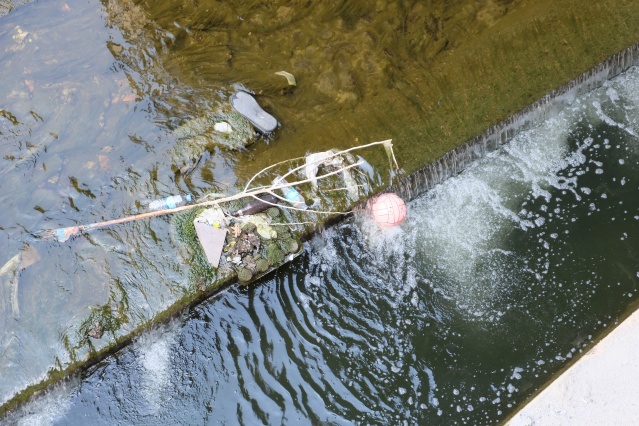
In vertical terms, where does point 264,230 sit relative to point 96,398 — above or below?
above

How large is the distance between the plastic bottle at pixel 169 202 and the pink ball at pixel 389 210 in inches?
68.1

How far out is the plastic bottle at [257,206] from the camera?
5.00 meters

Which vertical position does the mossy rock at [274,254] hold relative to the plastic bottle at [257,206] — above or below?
below

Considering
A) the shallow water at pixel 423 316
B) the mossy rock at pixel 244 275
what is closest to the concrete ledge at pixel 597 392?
the shallow water at pixel 423 316

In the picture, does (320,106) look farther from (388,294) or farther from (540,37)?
(540,37)

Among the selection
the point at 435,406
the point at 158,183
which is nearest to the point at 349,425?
the point at 435,406

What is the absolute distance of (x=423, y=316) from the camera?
16.8 feet

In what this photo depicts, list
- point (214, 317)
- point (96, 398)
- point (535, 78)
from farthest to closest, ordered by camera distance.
Result: point (535, 78) < point (214, 317) < point (96, 398)

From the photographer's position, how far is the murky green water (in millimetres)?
4762

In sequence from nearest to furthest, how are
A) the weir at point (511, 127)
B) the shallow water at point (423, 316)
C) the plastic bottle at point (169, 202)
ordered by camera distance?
the shallow water at point (423, 316) < the plastic bottle at point (169, 202) < the weir at point (511, 127)

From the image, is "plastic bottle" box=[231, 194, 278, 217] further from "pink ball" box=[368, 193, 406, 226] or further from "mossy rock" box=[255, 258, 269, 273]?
"pink ball" box=[368, 193, 406, 226]

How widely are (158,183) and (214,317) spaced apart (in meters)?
1.34

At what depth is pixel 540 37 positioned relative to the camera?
5.95m

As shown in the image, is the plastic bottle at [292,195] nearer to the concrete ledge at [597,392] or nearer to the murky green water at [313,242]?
the murky green water at [313,242]
